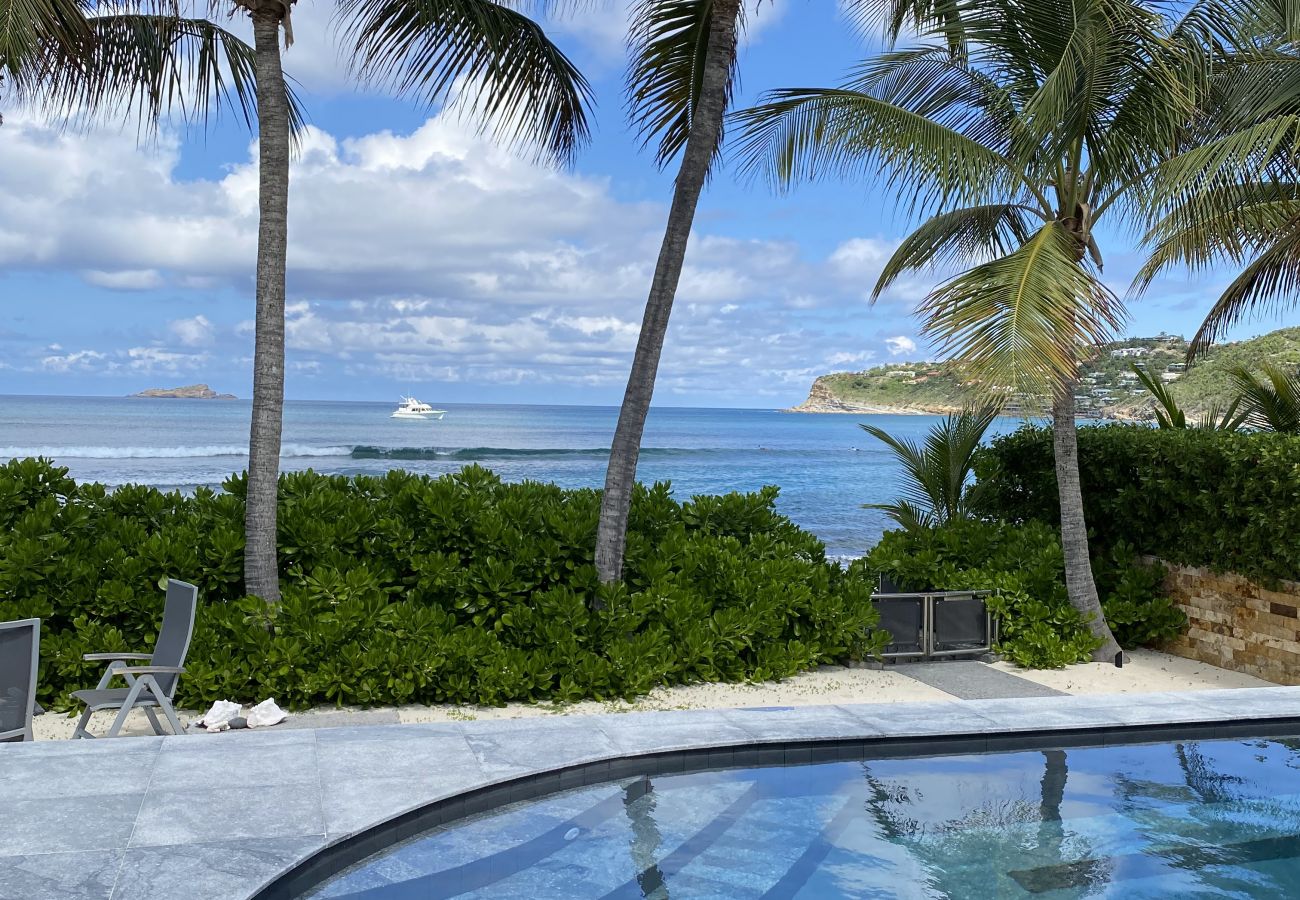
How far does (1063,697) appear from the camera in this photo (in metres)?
6.44

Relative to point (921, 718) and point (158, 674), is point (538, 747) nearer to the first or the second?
point (921, 718)

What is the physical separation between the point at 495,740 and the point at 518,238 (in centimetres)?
5890

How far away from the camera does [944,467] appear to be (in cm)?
1134

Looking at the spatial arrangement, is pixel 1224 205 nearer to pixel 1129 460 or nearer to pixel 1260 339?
pixel 1129 460

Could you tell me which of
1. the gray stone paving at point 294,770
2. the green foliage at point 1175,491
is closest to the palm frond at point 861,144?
the green foliage at point 1175,491

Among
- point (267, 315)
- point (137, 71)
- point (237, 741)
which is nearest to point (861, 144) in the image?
point (267, 315)

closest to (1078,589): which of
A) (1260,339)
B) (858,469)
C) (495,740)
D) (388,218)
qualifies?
(495,740)

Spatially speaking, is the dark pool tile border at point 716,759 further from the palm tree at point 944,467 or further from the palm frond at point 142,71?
the palm frond at point 142,71

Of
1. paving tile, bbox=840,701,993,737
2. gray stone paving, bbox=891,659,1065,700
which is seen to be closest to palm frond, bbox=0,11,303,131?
Answer: paving tile, bbox=840,701,993,737

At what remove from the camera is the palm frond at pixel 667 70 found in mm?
8117

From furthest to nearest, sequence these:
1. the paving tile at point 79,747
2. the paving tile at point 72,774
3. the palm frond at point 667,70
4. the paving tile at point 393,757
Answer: the palm frond at point 667,70 → the paving tile at point 79,747 → the paving tile at point 393,757 → the paving tile at point 72,774

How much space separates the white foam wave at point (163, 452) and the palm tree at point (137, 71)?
35.6 metres

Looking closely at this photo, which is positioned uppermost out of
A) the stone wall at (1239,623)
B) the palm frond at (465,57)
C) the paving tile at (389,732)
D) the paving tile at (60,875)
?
the palm frond at (465,57)

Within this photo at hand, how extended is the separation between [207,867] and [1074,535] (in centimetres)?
708
